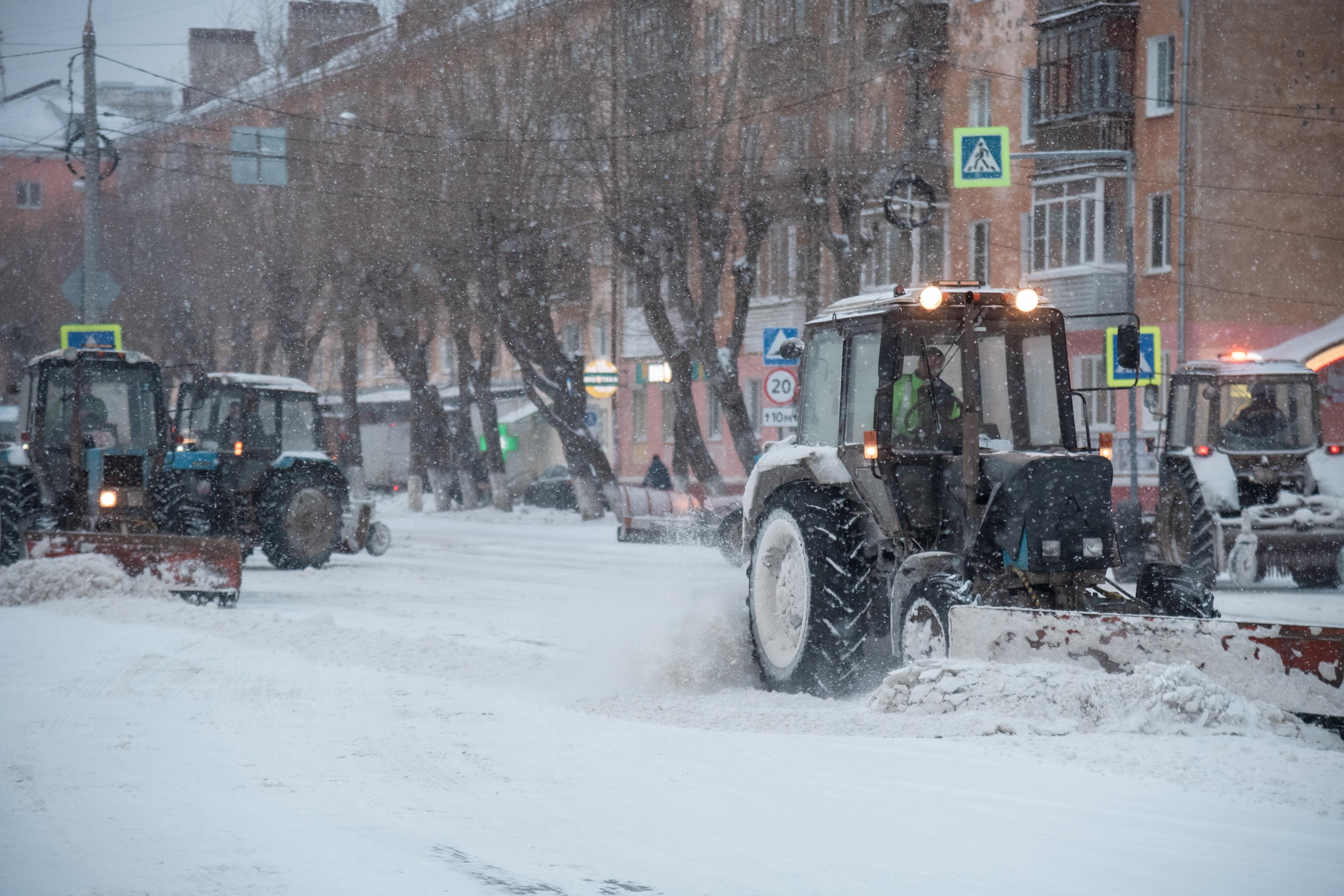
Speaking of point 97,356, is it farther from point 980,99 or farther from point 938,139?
point 980,99

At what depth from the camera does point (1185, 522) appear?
1644cm

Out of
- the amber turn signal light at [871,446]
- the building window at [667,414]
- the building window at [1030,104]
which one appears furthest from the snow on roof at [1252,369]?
the building window at [667,414]

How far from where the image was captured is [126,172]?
4616cm

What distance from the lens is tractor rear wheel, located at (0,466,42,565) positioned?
51.9 feet

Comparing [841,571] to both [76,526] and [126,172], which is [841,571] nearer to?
[76,526]

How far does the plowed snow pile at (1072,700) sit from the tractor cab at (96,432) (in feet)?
37.7

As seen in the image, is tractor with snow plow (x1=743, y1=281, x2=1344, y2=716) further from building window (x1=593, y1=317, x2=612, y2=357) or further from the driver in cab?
building window (x1=593, y1=317, x2=612, y2=357)

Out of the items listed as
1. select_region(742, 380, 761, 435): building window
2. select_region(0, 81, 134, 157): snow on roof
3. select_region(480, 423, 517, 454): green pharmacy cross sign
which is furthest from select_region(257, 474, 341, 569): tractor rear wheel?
select_region(0, 81, 134, 157): snow on roof

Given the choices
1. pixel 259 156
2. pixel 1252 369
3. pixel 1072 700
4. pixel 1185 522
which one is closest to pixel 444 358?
pixel 259 156

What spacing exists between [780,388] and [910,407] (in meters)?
13.2

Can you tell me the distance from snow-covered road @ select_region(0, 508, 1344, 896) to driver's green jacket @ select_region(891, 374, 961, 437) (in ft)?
5.16

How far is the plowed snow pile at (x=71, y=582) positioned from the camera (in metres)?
13.5

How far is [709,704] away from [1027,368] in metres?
2.53

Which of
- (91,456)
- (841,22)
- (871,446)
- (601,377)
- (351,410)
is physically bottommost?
(91,456)
